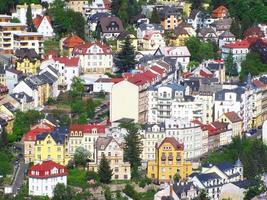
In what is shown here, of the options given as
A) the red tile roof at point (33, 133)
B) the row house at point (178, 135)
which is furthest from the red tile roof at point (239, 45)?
the red tile roof at point (33, 133)

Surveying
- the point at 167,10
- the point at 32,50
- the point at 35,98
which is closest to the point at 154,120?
the point at 35,98

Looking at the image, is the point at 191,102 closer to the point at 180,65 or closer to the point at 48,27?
the point at 180,65

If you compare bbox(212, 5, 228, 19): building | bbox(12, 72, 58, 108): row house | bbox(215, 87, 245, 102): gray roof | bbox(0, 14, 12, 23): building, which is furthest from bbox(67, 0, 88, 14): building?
bbox(215, 87, 245, 102): gray roof

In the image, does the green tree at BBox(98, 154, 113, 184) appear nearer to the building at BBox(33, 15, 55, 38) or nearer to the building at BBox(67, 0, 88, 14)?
the building at BBox(33, 15, 55, 38)

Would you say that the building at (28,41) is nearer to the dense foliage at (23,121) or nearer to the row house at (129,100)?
the row house at (129,100)

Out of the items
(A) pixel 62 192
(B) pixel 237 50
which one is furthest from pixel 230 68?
(A) pixel 62 192

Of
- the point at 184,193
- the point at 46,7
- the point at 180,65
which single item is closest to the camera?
the point at 184,193
